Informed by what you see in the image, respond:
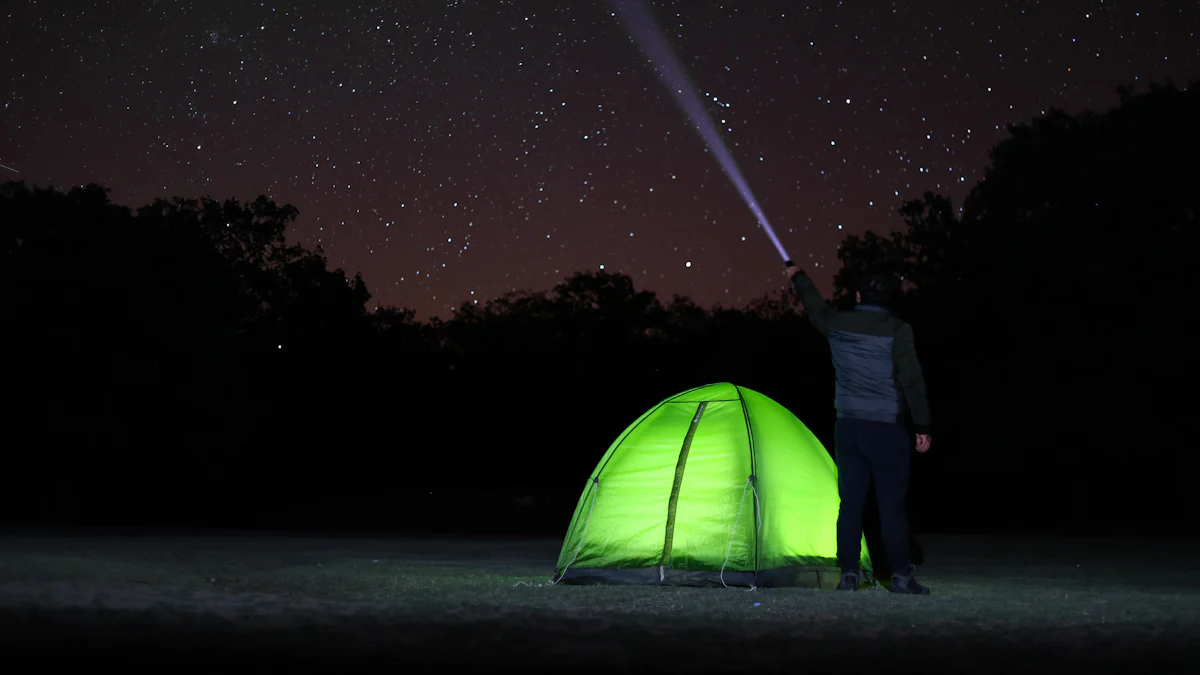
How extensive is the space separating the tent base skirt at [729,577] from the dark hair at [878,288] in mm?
2526

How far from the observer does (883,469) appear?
35.6ft

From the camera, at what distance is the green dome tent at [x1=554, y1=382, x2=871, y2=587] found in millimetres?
11969

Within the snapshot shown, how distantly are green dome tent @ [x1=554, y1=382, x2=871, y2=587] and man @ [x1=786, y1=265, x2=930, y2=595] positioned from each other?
923 mm

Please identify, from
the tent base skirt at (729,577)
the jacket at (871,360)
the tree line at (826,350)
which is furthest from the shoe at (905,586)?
the tree line at (826,350)

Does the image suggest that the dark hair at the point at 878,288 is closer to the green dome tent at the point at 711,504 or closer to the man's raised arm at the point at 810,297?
the man's raised arm at the point at 810,297

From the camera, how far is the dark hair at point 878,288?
11.2 meters

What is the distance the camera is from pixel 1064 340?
36.1 metres

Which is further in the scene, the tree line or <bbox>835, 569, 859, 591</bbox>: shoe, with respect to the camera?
the tree line

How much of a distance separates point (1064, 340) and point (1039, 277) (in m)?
2.08

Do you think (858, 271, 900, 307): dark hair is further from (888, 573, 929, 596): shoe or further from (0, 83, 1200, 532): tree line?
(0, 83, 1200, 532): tree line

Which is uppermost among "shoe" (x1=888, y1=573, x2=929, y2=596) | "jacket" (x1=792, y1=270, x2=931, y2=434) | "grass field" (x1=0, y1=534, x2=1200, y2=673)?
"jacket" (x1=792, y1=270, x2=931, y2=434)

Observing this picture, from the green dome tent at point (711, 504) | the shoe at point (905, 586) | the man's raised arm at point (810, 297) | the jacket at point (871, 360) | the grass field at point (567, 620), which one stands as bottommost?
the grass field at point (567, 620)

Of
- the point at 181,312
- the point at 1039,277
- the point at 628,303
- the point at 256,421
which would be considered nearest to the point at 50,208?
the point at 181,312

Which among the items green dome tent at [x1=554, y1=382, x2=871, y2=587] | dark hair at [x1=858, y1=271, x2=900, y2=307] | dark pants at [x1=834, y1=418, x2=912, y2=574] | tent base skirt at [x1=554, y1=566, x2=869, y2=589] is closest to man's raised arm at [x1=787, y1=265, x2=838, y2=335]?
dark hair at [x1=858, y1=271, x2=900, y2=307]
